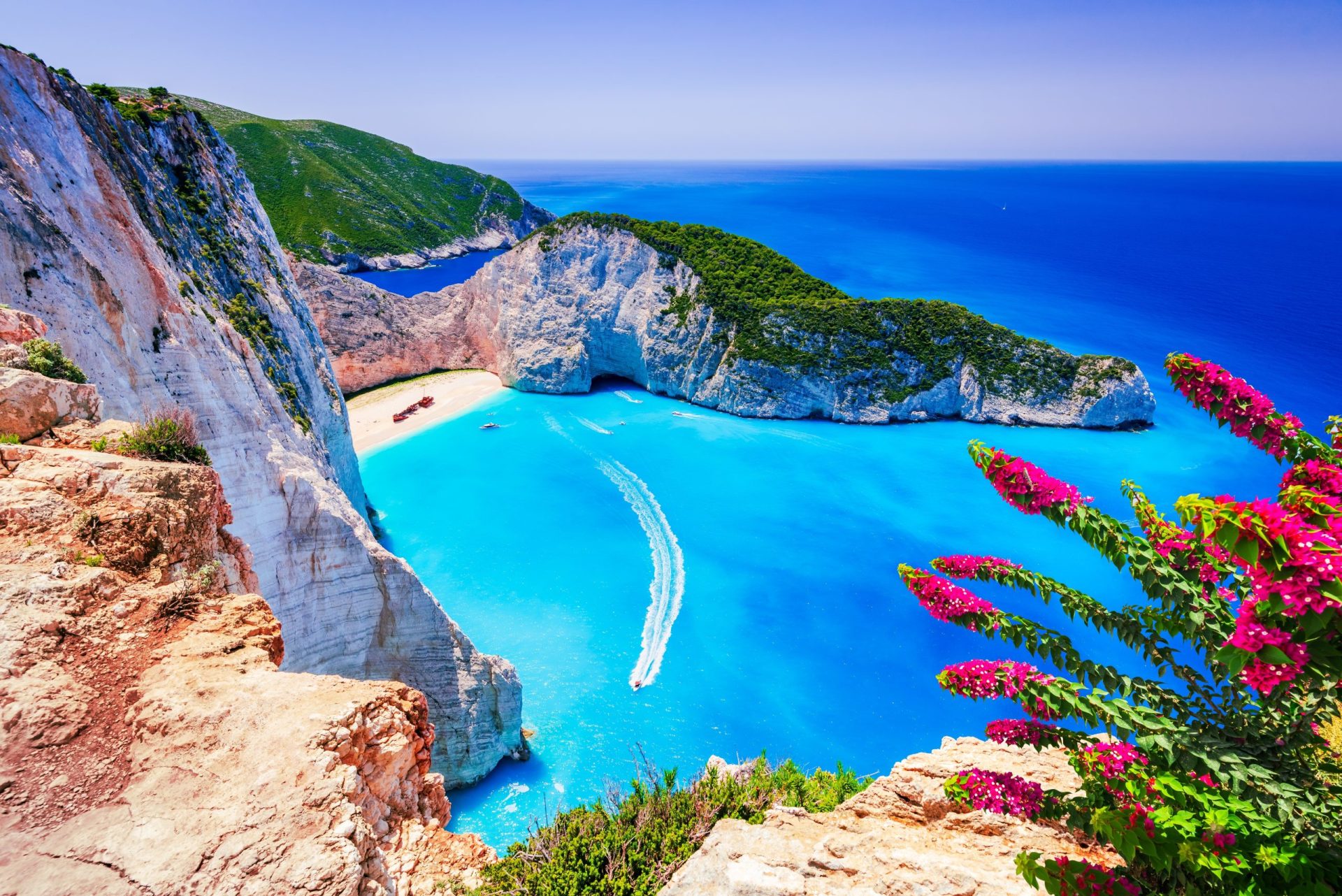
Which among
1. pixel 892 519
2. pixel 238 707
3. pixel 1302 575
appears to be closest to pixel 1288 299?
pixel 892 519

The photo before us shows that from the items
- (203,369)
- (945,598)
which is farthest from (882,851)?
(203,369)

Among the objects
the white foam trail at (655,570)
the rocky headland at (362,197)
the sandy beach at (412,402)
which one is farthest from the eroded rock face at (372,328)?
the rocky headland at (362,197)

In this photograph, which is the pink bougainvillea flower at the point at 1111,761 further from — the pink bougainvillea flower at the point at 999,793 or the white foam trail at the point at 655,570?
the white foam trail at the point at 655,570

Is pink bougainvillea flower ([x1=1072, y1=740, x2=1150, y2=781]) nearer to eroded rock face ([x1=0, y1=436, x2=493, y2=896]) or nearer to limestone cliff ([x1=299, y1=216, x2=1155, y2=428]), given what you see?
eroded rock face ([x1=0, y1=436, x2=493, y2=896])

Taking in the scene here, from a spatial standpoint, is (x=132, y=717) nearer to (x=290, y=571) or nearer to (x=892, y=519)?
(x=290, y=571)

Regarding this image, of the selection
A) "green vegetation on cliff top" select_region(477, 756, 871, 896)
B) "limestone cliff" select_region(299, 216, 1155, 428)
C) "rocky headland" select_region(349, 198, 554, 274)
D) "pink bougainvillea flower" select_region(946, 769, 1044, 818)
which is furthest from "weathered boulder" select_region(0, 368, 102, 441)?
"rocky headland" select_region(349, 198, 554, 274)

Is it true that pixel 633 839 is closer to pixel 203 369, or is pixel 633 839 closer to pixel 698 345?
pixel 203 369
